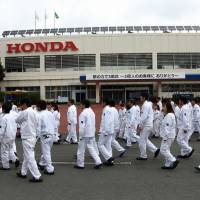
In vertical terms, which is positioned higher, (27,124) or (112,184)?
(27,124)

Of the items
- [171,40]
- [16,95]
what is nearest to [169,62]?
[171,40]

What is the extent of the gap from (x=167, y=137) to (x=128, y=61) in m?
43.1

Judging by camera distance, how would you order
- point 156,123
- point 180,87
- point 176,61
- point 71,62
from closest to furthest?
point 156,123
point 180,87
point 176,61
point 71,62

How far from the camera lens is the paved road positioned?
7789 millimetres

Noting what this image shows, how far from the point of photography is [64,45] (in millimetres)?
53438

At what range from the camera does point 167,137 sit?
34.5 ft

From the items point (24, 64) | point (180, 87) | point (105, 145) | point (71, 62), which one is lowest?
point (105, 145)

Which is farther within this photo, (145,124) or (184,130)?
(184,130)

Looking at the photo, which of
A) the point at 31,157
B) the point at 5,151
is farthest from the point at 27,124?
the point at 5,151

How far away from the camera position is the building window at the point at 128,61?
53156 mm

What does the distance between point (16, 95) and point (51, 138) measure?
37534 millimetres

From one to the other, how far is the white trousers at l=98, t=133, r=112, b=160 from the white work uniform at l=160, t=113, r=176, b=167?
5.06 feet

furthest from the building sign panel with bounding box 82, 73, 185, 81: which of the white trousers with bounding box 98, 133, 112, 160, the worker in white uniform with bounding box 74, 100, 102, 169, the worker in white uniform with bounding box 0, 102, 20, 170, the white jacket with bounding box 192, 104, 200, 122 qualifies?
the worker in white uniform with bounding box 0, 102, 20, 170

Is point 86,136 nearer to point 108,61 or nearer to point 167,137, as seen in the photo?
point 167,137
